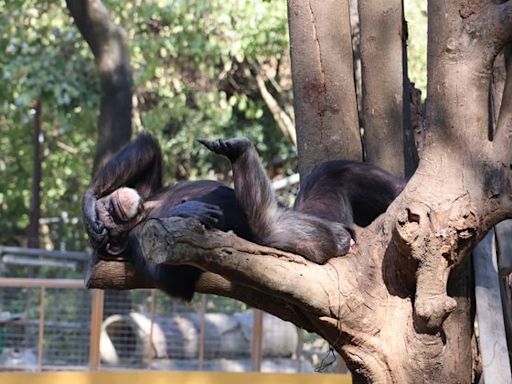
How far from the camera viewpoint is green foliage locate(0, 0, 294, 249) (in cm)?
1348

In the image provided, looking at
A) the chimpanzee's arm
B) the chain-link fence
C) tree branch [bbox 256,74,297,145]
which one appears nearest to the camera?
the chimpanzee's arm

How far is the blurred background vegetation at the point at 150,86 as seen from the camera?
13461 millimetres

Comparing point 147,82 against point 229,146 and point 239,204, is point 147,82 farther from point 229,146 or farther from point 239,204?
point 229,146

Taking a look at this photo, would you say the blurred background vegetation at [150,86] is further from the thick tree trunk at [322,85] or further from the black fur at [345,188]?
the black fur at [345,188]

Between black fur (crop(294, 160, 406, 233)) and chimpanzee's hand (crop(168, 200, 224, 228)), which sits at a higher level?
black fur (crop(294, 160, 406, 233))

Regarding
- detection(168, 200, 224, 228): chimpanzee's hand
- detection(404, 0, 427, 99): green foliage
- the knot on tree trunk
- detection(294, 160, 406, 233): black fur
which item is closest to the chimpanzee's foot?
detection(168, 200, 224, 228): chimpanzee's hand

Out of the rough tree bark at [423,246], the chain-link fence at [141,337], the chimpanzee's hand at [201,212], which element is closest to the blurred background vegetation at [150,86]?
the chain-link fence at [141,337]

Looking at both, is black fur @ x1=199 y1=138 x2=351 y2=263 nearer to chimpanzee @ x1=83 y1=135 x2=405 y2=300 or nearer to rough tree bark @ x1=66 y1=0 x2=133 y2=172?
chimpanzee @ x1=83 y1=135 x2=405 y2=300

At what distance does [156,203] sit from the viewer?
5637 millimetres

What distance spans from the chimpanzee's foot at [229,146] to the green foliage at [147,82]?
8329mm

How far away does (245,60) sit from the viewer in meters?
16.2

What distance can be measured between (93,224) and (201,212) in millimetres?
1217

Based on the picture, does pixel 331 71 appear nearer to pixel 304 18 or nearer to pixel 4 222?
pixel 304 18

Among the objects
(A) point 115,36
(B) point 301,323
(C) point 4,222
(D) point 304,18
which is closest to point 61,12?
(A) point 115,36
